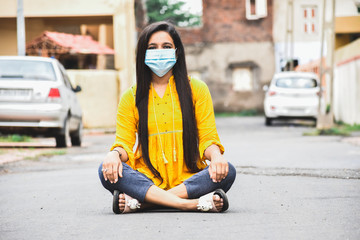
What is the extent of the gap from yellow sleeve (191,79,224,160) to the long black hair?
4 centimetres

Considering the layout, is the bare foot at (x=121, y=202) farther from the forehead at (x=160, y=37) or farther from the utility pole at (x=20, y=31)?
the utility pole at (x=20, y=31)

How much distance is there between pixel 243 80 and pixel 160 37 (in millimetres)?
29438

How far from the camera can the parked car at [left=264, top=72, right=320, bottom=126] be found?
20234mm

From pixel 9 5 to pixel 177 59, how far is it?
55.3 feet

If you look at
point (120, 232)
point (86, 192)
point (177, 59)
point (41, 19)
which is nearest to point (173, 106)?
point (177, 59)

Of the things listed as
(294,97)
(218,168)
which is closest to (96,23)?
(294,97)

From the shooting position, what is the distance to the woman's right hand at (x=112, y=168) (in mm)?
4730

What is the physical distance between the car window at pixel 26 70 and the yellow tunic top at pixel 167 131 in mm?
7385

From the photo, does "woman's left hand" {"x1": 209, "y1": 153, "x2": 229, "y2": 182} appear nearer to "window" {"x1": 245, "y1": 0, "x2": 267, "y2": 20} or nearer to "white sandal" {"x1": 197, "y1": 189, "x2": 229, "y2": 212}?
"white sandal" {"x1": 197, "y1": 189, "x2": 229, "y2": 212}

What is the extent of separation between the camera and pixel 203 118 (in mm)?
5027

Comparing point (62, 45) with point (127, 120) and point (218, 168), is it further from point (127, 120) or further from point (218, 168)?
point (218, 168)

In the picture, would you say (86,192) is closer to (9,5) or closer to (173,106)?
(173,106)

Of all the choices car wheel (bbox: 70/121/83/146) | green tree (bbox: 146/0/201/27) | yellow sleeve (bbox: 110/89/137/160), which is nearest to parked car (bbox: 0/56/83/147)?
car wheel (bbox: 70/121/83/146)

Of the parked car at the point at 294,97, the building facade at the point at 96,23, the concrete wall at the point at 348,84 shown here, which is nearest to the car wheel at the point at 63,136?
the building facade at the point at 96,23
